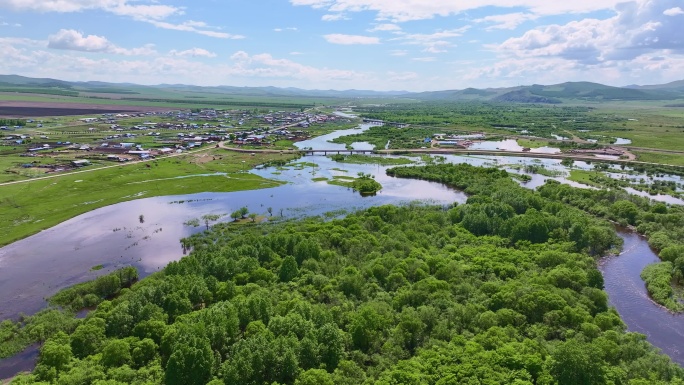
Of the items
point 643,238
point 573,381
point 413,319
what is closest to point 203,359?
point 413,319

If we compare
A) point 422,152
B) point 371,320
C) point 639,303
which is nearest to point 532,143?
point 422,152

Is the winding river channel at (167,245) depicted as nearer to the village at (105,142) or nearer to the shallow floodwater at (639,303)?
the shallow floodwater at (639,303)

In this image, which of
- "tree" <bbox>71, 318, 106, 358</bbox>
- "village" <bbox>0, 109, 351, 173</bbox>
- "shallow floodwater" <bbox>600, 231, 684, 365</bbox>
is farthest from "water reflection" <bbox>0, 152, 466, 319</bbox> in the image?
"village" <bbox>0, 109, 351, 173</bbox>

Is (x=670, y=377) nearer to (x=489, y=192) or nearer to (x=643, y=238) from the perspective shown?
(x=643, y=238)

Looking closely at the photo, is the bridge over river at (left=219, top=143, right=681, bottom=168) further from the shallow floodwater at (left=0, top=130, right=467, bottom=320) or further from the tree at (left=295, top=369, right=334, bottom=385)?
the tree at (left=295, top=369, right=334, bottom=385)

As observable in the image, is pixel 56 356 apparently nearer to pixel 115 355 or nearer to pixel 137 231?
pixel 115 355

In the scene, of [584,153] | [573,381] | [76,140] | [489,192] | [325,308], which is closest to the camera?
[573,381]
